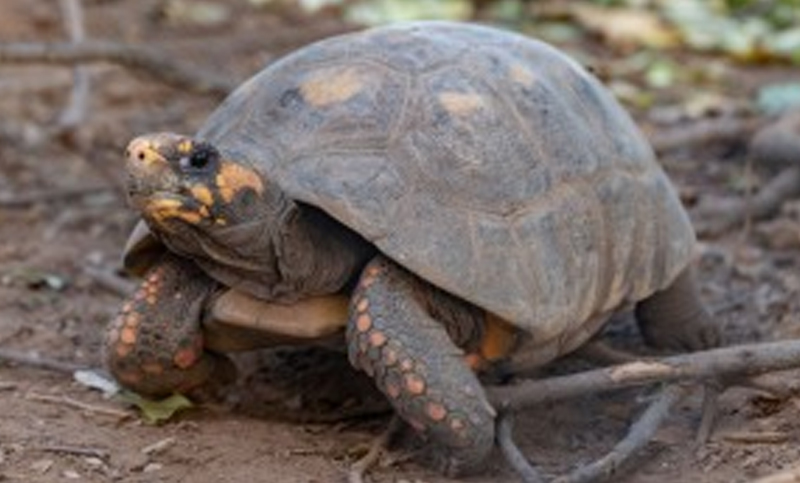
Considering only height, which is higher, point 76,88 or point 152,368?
point 152,368

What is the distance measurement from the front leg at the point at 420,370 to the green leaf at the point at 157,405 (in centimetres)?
60

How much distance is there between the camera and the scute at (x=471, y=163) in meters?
3.71

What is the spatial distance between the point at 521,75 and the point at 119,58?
256 centimetres

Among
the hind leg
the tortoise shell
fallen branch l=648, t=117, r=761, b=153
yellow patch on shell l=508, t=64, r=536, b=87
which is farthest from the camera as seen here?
fallen branch l=648, t=117, r=761, b=153

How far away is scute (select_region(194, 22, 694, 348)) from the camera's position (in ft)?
12.2

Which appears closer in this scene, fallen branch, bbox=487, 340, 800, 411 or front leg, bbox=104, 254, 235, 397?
fallen branch, bbox=487, 340, 800, 411

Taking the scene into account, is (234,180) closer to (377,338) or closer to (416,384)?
(377,338)

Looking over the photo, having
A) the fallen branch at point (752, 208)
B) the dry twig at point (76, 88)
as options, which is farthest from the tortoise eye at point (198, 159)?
the dry twig at point (76, 88)

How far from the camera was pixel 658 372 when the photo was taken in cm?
373

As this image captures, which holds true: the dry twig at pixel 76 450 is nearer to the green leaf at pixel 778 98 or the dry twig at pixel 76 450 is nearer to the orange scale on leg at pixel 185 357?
the orange scale on leg at pixel 185 357

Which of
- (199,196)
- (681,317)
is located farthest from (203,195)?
(681,317)

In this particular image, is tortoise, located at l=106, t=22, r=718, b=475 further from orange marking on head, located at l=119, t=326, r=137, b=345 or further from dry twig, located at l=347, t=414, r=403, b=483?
dry twig, located at l=347, t=414, r=403, b=483

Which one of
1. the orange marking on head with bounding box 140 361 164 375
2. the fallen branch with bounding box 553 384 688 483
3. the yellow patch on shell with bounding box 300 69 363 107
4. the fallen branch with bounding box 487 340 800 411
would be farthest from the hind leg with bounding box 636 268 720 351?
the orange marking on head with bounding box 140 361 164 375

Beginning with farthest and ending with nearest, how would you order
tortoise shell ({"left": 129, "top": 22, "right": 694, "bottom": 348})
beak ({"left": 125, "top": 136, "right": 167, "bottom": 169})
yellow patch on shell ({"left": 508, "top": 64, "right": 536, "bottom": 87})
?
yellow patch on shell ({"left": 508, "top": 64, "right": 536, "bottom": 87})
tortoise shell ({"left": 129, "top": 22, "right": 694, "bottom": 348})
beak ({"left": 125, "top": 136, "right": 167, "bottom": 169})
